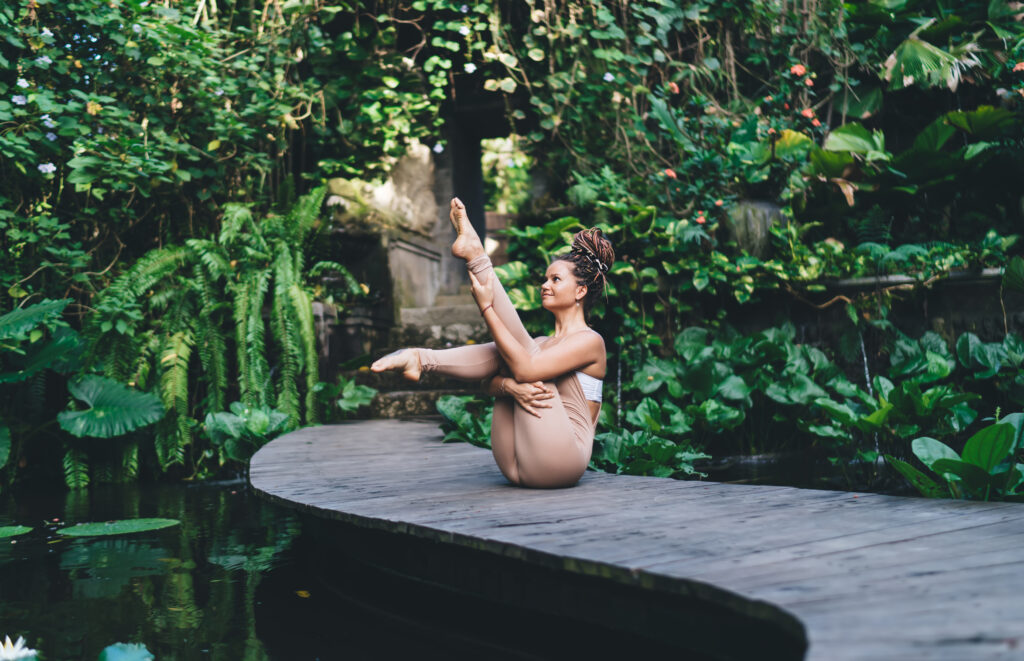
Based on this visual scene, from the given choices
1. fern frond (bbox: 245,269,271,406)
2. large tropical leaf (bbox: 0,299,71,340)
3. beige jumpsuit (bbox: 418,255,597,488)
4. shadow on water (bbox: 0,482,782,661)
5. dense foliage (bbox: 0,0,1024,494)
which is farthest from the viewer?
fern frond (bbox: 245,269,271,406)

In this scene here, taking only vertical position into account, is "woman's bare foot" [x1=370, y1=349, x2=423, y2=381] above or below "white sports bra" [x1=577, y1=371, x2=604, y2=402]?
above

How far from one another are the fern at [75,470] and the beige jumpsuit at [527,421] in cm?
359

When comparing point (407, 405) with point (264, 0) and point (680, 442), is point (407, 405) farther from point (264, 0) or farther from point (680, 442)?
point (264, 0)

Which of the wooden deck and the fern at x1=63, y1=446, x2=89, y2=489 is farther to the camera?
the fern at x1=63, y1=446, x2=89, y2=489

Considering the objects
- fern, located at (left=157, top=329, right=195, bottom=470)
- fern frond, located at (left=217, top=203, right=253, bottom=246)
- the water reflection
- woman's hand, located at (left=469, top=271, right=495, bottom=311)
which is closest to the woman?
woman's hand, located at (left=469, top=271, right=495, bottom=311)

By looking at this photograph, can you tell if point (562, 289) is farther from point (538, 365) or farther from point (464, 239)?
point (464, 239)

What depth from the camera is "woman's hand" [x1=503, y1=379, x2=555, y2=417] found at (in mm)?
2580

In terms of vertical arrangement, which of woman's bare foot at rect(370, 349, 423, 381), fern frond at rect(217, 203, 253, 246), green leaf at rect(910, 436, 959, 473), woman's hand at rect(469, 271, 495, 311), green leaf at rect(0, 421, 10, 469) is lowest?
green leaf at rect(0, 421, 10, 469)

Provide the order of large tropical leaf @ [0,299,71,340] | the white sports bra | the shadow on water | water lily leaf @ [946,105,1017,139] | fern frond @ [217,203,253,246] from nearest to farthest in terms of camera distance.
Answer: the shadow on water < the white sports bra < large tropical leaf @ [0,299,71,340] < fern frond @ [217,203,253,246] < water lily leaf @ [946,105,1017,139]

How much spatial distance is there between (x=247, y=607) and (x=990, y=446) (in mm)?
2443

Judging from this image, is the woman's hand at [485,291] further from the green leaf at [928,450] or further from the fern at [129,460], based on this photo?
the fern at [129,460]

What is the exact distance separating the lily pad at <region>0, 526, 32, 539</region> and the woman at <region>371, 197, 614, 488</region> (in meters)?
2.30

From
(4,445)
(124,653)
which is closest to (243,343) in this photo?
(4,445)

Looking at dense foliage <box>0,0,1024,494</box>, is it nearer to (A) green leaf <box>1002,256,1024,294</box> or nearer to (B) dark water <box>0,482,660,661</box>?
(A) green leaf <box>1002,256,1024,294</box>
